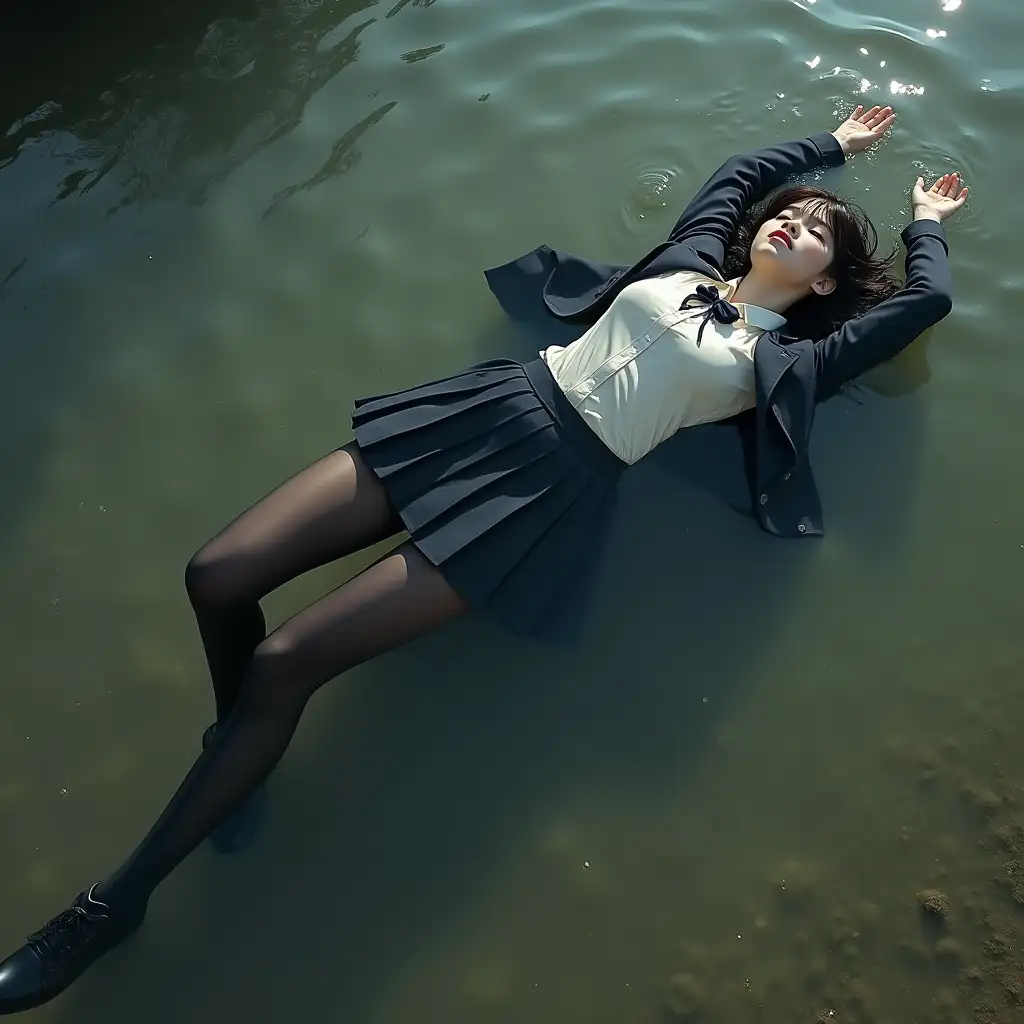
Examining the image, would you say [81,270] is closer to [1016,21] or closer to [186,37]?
[186,37]

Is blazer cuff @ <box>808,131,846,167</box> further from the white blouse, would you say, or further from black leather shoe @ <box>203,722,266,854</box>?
black leather shoe @ <box>203,722,266,854</box>

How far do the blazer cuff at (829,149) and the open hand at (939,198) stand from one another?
1.06 ft

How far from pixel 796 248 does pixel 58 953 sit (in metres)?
2.96

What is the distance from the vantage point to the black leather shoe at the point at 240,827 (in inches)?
112

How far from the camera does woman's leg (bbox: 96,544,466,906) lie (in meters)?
2.59

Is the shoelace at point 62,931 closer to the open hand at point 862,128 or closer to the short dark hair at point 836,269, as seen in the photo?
the short dark hair at point 836,269

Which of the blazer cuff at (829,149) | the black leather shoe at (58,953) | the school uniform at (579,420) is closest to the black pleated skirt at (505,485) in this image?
the school uniform at (579,420)

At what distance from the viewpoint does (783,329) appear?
10.5 feet

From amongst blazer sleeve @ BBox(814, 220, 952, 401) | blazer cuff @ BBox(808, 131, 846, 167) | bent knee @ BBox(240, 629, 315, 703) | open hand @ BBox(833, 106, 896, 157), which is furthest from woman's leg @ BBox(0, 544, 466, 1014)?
open hand @ BBox(833, 106, 896, 157)

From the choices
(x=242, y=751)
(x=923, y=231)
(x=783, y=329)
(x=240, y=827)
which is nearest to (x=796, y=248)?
(x=783, y=329)

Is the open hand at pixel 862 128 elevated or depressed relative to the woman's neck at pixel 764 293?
depressed

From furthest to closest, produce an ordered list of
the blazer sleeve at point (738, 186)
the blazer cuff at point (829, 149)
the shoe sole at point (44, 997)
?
the blazer cuff at point (829, 149) < the blazer sleeve at point (738, 186) < the shoe sole at point (44, 997)

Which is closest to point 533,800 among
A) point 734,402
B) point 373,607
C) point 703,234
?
point 373,607

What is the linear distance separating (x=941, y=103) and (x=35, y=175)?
13.1 ft
